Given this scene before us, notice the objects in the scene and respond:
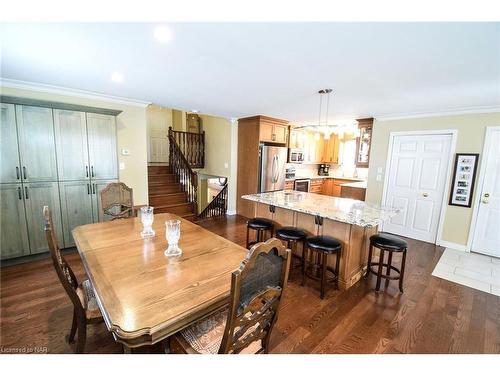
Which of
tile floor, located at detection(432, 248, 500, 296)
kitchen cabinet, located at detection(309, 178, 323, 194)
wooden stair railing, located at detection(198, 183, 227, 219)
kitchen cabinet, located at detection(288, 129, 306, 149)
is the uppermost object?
kitchen cabinet, located at detection(288, 129, 306, 149)

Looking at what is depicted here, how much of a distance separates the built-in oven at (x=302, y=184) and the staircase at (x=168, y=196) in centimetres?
274

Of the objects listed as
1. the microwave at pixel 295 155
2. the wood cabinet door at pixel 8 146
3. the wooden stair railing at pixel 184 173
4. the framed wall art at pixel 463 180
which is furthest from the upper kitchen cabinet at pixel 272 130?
the wood cabinet door at pixel 8 146

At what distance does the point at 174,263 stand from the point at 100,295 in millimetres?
437

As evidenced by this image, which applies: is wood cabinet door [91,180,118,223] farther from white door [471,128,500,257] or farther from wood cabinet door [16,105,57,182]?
white door [471,128,500,257]

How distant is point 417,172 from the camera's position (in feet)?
14.0

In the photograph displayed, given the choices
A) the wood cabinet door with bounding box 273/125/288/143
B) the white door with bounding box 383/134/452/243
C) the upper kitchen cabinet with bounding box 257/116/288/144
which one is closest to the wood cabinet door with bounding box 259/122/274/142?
the upper kitchen cabinet with bounding box 257/116/288/144

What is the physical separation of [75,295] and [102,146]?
268 centimetres

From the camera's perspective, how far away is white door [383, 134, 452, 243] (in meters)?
4.04

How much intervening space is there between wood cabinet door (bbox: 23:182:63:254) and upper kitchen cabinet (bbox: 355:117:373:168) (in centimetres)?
548

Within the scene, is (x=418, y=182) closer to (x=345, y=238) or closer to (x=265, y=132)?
(x=345, y=238)

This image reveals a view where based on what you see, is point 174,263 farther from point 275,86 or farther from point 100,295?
point 275,86
